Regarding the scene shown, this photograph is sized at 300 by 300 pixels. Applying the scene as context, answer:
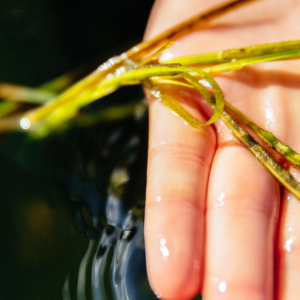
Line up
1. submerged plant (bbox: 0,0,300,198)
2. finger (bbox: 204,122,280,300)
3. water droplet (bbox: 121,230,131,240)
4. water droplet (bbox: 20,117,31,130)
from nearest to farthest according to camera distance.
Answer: finger (bbox: 204,122,280,300) < submerged plant (bbox: 0,0,300,198) < water droplet (bbox: 121,230,131,240) < water droplet (bbox: 20,117,31,130)

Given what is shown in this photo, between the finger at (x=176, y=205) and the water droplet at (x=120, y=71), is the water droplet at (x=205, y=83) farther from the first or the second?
the water droplet at (x=120, y=71)

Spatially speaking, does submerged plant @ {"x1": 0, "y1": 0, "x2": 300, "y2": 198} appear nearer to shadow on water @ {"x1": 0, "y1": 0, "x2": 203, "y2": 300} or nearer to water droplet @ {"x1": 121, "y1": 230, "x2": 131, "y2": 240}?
shadow on water @ {"x1": 0, "y1": 0, "x2": 203, "y2": 300}

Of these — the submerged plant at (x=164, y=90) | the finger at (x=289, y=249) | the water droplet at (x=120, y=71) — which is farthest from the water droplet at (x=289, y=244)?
the water droplet at (x=120, y=71)

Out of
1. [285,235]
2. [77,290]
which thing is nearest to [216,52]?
[285,235]

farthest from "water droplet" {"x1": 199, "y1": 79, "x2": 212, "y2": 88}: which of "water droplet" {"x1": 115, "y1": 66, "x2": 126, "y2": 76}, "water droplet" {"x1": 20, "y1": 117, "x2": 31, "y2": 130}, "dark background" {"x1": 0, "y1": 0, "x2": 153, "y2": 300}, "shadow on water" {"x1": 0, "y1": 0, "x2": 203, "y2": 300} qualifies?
"water droplet" {"x1": 20, "y1": 117, "x2": 31, "y2": 130}

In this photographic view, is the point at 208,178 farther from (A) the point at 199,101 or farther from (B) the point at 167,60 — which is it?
(B) the point at 167,60

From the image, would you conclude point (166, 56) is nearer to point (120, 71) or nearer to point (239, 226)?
point (120, 71)
